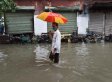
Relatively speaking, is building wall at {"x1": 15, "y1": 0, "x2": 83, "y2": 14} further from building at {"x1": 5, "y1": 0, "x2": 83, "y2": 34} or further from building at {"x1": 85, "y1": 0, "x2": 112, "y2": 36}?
building at {"x1": 85, "y1": 0, "x2": 112, "y2": 36}

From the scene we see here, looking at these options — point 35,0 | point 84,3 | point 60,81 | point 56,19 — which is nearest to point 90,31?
point 84,3

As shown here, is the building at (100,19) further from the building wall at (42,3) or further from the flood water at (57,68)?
the flood water at (57,68)

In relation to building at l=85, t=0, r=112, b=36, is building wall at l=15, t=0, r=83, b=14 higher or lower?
higher

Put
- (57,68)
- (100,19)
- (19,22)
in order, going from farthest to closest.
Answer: (100,19), (19,22), (57,68)

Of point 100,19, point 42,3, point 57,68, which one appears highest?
point 42,3

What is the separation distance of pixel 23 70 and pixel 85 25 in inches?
498

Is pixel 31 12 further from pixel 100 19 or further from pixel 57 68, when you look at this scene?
pixel 57 68

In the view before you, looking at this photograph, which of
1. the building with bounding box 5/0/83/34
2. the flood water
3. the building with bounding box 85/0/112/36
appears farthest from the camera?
the building with bounding box 85/0/112/36

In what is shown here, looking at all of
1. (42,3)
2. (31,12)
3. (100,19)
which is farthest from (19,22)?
(100,19)

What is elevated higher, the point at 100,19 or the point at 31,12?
the point at 31,12

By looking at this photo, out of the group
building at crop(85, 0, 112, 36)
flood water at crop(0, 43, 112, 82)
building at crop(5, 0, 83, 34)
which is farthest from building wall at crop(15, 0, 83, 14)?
flood water at crop(0, 43, 112, 82)

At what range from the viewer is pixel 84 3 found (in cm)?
2198

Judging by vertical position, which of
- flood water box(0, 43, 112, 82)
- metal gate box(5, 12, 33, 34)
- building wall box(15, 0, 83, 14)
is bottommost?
flood water box(0, 43, 112, 82)

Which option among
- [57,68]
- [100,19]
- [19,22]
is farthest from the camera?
[100,19]
